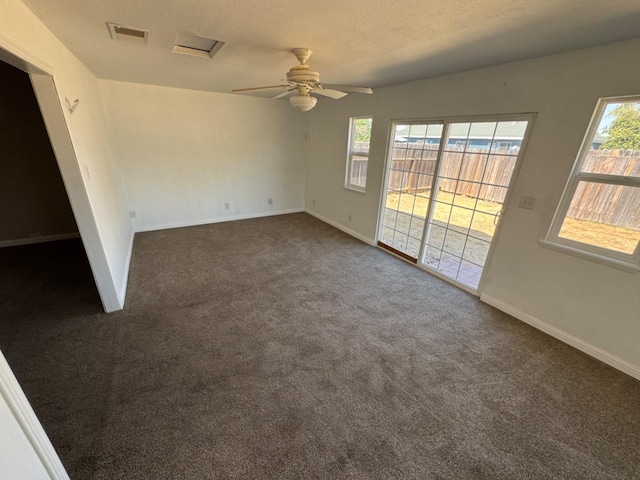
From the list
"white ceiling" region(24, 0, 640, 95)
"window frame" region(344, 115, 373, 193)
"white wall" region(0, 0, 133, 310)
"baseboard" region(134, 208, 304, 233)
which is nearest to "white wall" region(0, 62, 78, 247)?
"baseboard" region(134, 208, 304, 233)

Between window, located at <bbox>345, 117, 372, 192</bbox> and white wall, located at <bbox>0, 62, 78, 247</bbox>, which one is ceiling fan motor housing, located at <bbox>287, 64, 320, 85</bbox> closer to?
window, located at <bbox>345, 117, 372, 192</bbox>

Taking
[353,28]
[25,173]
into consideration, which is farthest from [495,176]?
[25,173]

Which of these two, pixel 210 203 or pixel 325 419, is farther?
pixel 210 203

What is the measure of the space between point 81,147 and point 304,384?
9.19 ft

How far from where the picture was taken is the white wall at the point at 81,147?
1605mm

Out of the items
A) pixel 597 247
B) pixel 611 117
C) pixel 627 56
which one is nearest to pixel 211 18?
pixel 627 56

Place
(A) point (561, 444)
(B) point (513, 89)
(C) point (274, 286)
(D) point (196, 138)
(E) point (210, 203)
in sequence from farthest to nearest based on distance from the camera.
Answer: (E) point (210, 203) → (D) point (196, 138) → (C) point (274, 286) → (B) point (513, 89) → (A) point (561, 444)

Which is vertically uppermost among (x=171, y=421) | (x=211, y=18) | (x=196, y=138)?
(x=211, y=18)

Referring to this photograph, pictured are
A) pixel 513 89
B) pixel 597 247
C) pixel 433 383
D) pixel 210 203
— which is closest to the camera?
pixel 433 383

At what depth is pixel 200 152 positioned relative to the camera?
4.89 m

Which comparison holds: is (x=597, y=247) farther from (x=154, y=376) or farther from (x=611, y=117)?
(x=154, y=376)

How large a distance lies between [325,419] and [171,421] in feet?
3.19

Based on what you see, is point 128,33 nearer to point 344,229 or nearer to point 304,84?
point 304,84

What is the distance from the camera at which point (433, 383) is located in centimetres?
202
